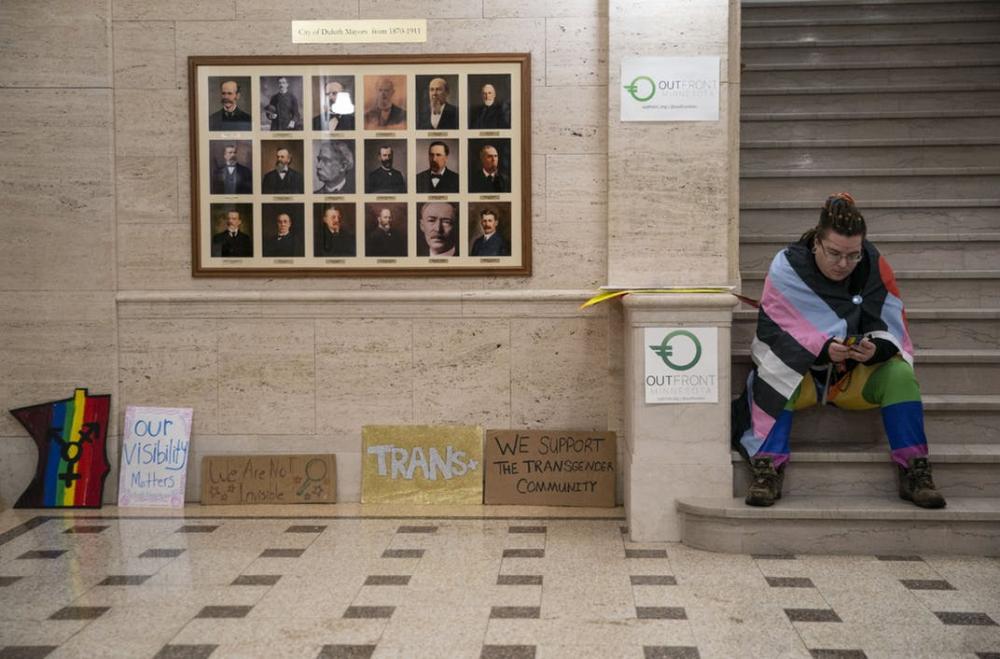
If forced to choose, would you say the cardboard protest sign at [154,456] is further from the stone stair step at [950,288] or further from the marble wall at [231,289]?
the stone stair step at [950,288]

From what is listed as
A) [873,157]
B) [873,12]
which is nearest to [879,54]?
[873,12]

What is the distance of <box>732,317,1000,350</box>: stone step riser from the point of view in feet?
22.1

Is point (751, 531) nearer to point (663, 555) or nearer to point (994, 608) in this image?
point (663, 555)

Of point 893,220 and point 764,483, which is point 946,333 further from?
point 764,483

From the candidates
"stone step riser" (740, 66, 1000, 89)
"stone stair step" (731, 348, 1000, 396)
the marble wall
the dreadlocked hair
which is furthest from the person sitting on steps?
"stone step riser" (740, 66, 1000, 89)

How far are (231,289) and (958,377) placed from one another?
4.10 meters

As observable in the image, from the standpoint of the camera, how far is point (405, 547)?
5.79 m

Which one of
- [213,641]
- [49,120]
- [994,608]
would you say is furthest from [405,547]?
[49,120]

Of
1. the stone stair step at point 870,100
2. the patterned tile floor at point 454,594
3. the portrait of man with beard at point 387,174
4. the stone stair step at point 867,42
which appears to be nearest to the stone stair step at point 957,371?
the patterned tile floor at point 454,594

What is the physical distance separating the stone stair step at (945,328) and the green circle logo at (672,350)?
0.92 meters

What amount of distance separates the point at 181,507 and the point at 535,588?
265cm

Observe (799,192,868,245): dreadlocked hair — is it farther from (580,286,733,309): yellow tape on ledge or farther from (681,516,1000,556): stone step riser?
(681,516,1000,556): stone step riser

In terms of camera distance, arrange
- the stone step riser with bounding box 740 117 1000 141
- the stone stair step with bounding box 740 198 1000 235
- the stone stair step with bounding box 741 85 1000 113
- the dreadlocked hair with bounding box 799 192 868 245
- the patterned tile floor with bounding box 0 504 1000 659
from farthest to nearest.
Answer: the stone stair step with bounding box 741 85 1000 113
the stone step riser with bounding box 740 117 1000 141
the stone stair step with bounding box 740 198 1000 235
the dreadlocked hair with bounding box 799 192 868 245
the patterned tile floor with bounding box 0 504 1000 659

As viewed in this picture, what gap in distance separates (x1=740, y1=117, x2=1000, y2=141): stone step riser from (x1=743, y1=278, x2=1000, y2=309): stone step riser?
1.67 m
